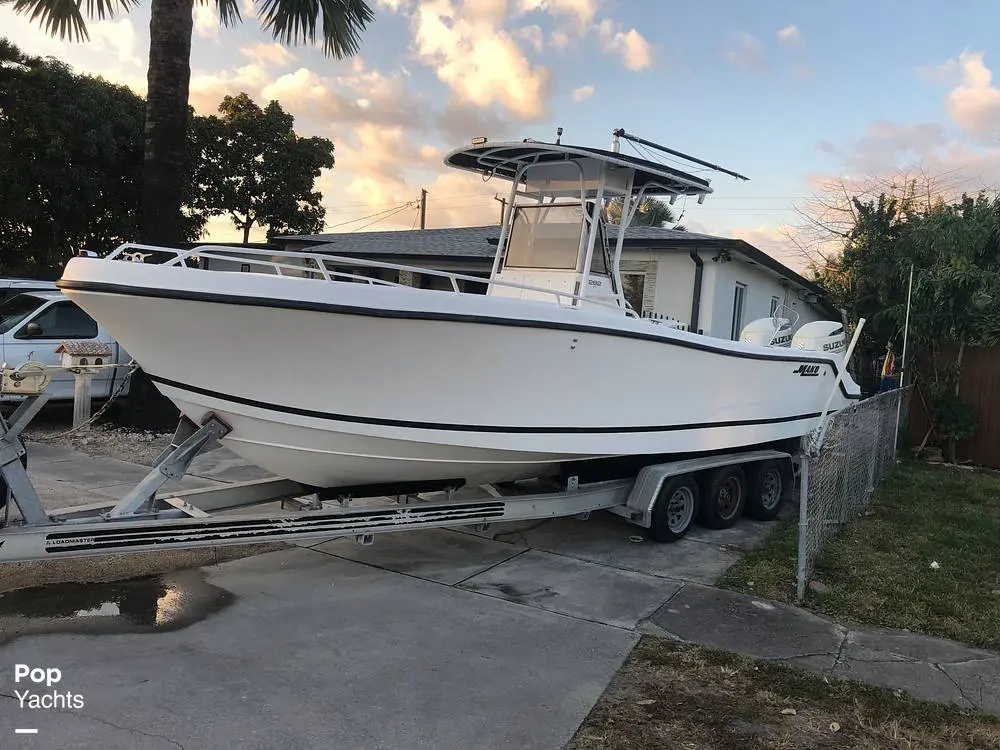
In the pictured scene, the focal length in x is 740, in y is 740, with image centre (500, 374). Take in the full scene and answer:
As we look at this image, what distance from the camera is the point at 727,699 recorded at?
11.6ft

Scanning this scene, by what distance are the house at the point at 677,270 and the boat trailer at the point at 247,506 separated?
3935mm

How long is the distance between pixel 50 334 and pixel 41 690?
300 inches

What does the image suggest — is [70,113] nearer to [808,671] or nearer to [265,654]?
[265,654]

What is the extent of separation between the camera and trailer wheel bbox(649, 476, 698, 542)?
5984 mm

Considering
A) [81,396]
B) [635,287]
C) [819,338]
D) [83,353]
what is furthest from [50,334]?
[819,338]

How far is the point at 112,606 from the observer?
428 centimetres

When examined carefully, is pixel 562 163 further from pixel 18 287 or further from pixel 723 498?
pixel 18 287

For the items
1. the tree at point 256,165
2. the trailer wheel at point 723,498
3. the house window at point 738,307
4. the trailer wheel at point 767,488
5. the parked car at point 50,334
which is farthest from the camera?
the tree at point 256,165

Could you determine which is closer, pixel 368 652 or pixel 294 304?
pixel 368 652

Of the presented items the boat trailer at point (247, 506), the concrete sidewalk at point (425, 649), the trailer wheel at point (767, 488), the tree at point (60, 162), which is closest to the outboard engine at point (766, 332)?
the trailer wheel at point (767, 488)

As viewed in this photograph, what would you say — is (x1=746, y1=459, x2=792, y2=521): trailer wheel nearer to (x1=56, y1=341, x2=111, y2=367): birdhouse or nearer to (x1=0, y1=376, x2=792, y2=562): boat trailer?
(x1=0, y1=376, x2=792, y2=562): boat trailer

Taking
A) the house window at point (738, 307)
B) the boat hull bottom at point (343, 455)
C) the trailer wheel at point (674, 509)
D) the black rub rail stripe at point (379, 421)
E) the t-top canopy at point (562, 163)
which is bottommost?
the trailer wheel at point (674, 509)

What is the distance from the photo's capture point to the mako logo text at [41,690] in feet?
10.4

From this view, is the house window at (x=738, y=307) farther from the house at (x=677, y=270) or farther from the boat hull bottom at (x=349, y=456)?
the boat hull bottom at (x=349, y=456)
